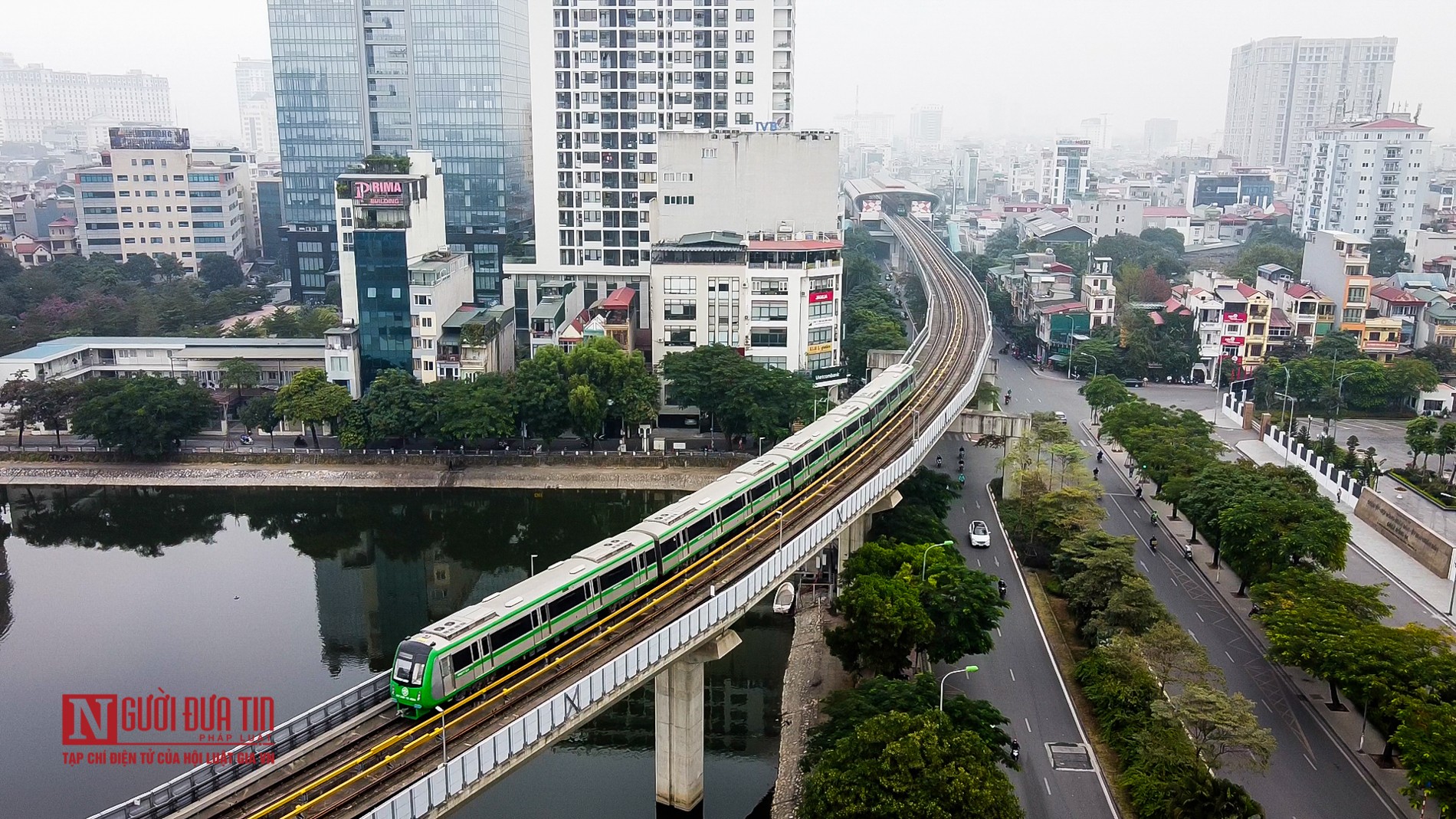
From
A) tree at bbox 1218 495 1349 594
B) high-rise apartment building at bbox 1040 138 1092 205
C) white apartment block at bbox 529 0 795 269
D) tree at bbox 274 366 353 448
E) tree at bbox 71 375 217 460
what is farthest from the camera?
high-rise apartment building at bbox 1040 138 1092 205

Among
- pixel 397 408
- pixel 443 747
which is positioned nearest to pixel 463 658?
pixel 443 747

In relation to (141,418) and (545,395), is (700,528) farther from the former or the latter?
(141,418)

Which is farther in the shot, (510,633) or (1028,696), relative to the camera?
(1028,696)

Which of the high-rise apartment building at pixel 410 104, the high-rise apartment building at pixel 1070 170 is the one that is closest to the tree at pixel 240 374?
the high-rise apartment building at pixel 410 104

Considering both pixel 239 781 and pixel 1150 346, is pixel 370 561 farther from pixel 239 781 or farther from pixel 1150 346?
pixel 1150 346

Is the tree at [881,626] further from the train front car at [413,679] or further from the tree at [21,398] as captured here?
the tree at [21,398]

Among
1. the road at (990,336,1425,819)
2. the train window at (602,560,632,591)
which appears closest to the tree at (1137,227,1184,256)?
the road at (990,336,1425,819)

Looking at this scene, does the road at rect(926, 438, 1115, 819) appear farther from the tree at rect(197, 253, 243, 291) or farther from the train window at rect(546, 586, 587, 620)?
the tree at rect(197, 253, 243, 291)

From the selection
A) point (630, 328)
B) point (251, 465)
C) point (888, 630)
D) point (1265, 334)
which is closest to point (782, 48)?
point (630, 328)
